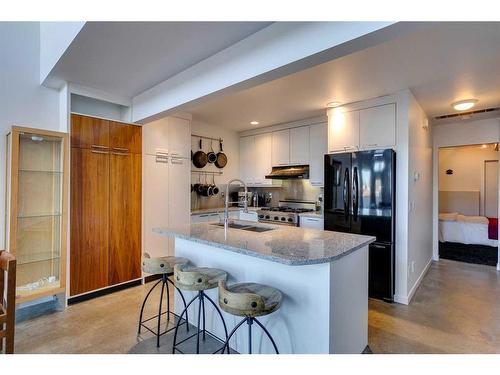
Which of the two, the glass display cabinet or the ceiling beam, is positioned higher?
the ceiling beam

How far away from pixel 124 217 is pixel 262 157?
275 centimetres

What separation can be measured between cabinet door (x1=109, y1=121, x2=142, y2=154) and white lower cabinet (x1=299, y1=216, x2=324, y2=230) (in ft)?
8.36

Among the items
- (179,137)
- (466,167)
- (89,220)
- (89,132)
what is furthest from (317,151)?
(466,167)

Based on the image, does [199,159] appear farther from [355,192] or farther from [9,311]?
[9,311]

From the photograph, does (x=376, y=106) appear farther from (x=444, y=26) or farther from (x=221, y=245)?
(x=221, y=245)

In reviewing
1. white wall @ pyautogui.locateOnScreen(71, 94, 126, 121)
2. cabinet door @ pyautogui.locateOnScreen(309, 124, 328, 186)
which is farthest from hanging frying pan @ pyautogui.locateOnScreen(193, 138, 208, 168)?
cabinet door @ pyautogui.locateOnScreen(309, 124, 328, 186)

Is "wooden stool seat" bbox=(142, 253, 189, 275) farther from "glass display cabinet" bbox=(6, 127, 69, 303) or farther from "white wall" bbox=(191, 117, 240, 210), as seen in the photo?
"white wall" bbox=(191, 117, 240, 210)

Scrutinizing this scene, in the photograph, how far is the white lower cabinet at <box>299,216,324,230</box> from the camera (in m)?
3.98

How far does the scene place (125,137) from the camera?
3504 mm
